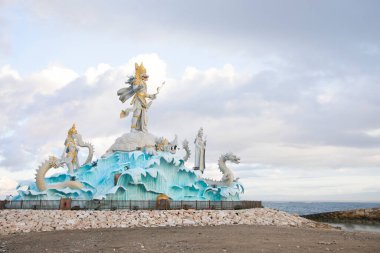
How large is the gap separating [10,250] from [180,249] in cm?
631

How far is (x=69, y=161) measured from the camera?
30.9 meters

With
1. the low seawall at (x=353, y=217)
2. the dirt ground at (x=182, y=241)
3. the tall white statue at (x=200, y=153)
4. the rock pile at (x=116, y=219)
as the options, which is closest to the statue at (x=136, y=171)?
the tall white statue at (x=200, y=153)

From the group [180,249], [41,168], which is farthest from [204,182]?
[180,249]

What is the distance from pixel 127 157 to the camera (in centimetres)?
2919

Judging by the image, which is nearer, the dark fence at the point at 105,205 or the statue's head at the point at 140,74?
the dark fence at the point at 105,205

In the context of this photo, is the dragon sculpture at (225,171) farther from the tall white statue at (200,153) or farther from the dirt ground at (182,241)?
the dirt ground at (182,241)

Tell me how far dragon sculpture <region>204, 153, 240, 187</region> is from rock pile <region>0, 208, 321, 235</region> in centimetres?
661

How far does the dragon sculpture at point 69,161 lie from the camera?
26438 mm

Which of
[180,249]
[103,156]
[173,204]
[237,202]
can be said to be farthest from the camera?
[103,156]

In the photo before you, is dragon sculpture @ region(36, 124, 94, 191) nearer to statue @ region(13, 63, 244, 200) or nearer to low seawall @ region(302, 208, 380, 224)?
statue @ region(13, 63, 244, 200)

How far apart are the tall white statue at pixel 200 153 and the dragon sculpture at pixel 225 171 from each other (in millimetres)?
2551

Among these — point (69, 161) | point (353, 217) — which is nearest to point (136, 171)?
point (69, 161)

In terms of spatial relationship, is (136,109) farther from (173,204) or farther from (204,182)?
(173,204)

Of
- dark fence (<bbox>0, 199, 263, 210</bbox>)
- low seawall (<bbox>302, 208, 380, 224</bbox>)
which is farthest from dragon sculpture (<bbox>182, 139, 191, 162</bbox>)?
low seawall (<bbox>302, 208, 380, 224</bbox>)
